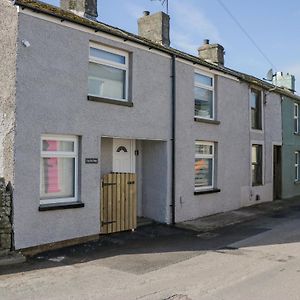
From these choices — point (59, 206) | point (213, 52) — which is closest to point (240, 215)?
point (59, 206)

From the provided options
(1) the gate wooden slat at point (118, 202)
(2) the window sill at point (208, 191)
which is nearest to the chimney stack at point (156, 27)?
(2) the window sill at point (208, 191)

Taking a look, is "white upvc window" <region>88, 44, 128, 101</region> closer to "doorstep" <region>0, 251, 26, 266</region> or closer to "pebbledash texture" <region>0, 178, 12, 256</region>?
"pebbledash texture" <region>0, 178, 12, 256</region>

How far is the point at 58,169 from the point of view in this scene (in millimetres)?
9969

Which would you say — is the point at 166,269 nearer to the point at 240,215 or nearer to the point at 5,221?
the point at 5,221

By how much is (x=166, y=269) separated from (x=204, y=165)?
7223mm

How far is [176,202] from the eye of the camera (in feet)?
42.3

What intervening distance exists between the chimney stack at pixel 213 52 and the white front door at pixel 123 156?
8277mm

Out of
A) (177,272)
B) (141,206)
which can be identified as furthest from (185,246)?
(141,206)

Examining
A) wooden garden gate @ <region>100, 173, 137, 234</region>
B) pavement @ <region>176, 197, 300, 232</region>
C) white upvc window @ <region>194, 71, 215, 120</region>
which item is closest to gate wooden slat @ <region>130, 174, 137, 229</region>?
wooden garden gate @ <region>100, 173, 137, 234</region>

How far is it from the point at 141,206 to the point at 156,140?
2.13 metres

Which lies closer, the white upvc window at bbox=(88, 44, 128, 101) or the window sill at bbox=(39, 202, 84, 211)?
the window sill at bbox=(39, 202, 84, 211)

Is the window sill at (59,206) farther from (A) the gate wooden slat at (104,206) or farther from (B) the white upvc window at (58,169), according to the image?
(A) the gate wooden slat at (104,206)

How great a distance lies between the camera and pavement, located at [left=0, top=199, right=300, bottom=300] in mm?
6418

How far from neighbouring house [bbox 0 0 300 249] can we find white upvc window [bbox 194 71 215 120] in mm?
41
